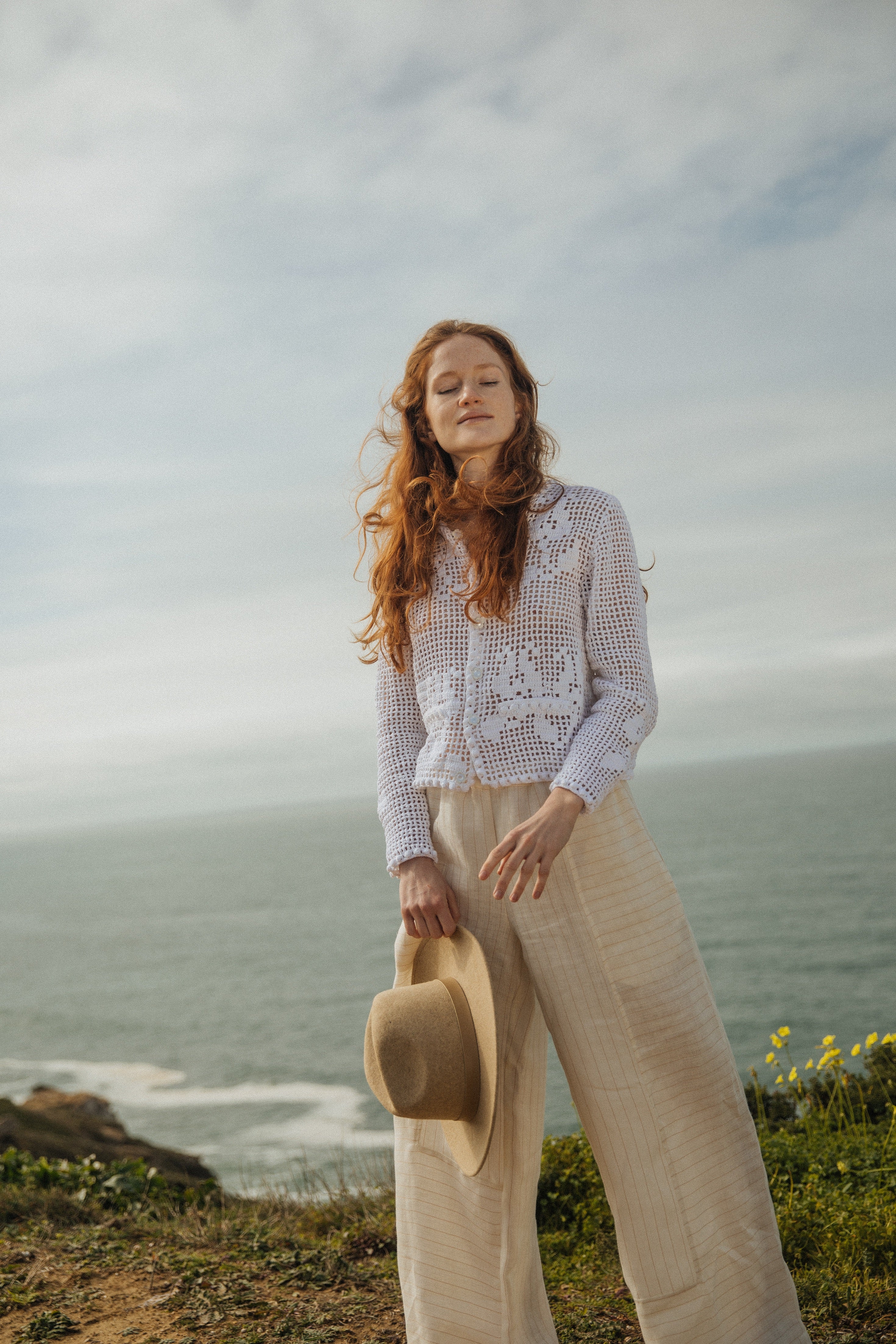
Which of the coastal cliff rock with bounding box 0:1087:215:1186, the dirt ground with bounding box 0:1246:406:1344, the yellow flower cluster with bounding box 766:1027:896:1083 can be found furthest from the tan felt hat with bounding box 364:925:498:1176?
the coastal cliff rock with bounding box 0:1087:215:1186

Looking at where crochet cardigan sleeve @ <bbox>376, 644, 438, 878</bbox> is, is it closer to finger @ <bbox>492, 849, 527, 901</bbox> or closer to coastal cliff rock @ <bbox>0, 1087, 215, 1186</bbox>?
finger @ <bbox>492, 849, 527, 901</bbox>

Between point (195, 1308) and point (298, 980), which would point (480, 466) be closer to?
point (195, 1308)

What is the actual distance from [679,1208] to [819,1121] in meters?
3.37

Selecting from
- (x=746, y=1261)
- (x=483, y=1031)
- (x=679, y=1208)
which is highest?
(x=483, y=1031)

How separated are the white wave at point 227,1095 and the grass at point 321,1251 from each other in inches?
1023

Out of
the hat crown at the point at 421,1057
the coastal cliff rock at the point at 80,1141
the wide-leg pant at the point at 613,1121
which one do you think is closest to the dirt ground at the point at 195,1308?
the wide-leg pant at the point at 613,1121

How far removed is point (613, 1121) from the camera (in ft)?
7.52

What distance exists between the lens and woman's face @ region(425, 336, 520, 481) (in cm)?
255

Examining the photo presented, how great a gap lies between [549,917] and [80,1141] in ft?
21.0

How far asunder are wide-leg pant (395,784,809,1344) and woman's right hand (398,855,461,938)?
0.06 metres

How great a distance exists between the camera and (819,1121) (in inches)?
203

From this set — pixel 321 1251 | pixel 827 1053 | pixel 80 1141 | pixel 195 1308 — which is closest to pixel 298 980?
pixel 80 1141

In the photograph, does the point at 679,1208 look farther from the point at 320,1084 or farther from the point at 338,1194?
the point at 320,1084

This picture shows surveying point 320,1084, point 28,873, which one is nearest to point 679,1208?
point 320,1084
